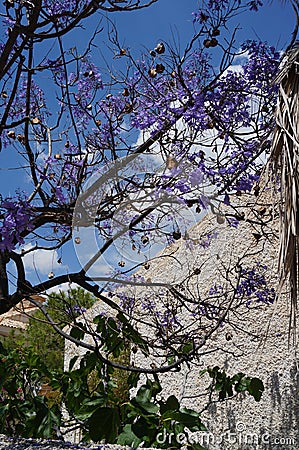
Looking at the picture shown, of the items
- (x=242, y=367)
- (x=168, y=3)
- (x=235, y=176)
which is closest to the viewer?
(x=235, y=176)

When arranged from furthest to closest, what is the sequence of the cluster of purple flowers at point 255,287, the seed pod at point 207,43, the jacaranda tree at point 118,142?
the cluster of purple flowers at point 255,287, the seed pod at point 207,43, the jacaranda tree at point 118,142

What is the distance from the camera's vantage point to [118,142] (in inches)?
123

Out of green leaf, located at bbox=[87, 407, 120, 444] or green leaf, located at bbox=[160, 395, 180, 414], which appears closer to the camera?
green leaf, located at bbox=[87, 407, 120, 444]

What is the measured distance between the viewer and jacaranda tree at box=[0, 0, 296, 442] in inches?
103

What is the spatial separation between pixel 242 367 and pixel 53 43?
335 centimetres

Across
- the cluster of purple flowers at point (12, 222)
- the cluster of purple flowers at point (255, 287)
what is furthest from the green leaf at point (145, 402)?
the cluster of purple flowers at point (12, 222)

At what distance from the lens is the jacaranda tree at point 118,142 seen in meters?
2.61

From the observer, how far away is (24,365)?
3734 mm

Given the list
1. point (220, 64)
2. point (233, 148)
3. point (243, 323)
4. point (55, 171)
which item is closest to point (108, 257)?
point (55, 171)

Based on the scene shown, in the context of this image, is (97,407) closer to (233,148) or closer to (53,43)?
(233,148)
